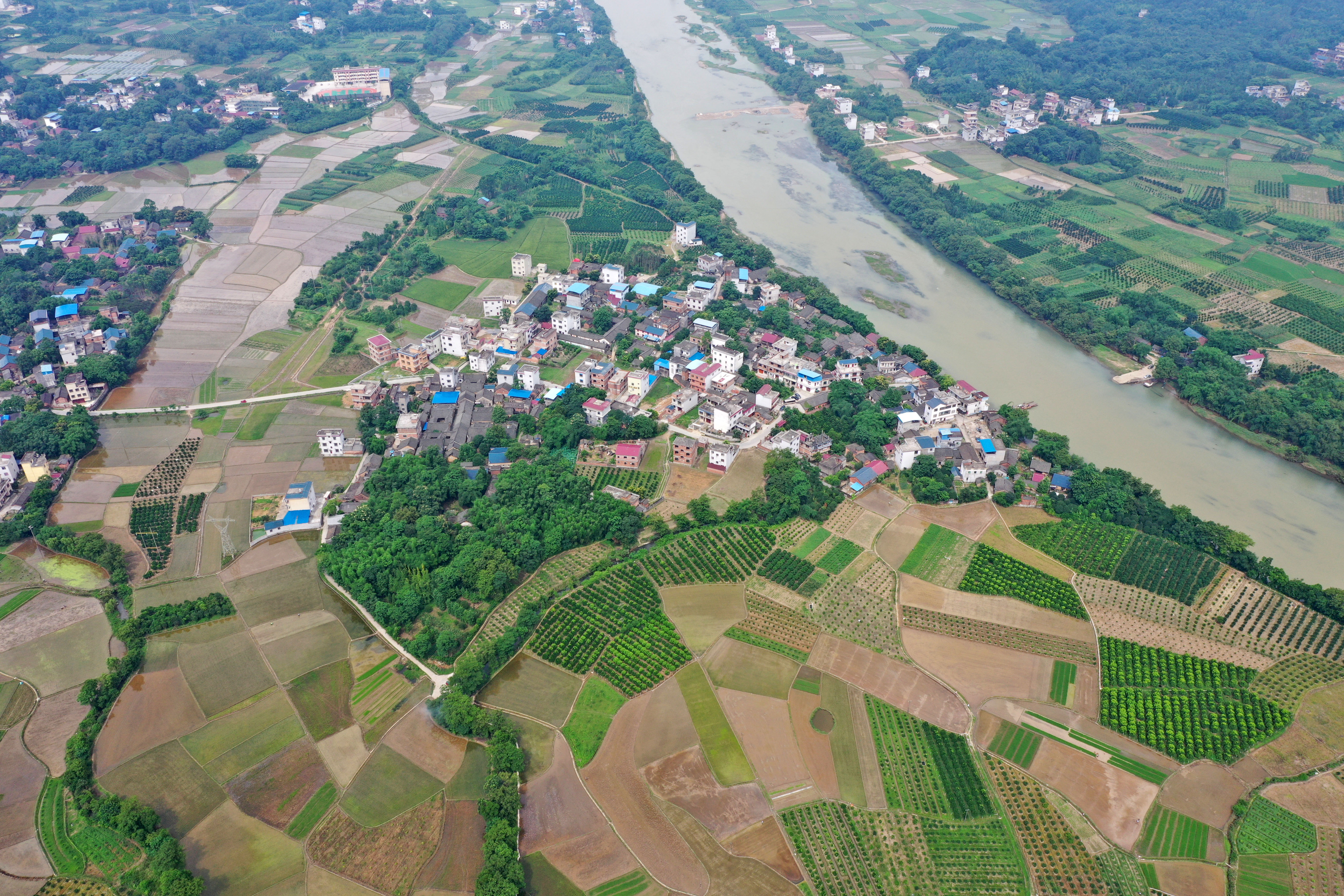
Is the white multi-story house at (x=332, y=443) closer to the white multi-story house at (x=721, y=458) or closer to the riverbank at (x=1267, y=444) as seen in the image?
the white multi-story house at (x=721, y=458)

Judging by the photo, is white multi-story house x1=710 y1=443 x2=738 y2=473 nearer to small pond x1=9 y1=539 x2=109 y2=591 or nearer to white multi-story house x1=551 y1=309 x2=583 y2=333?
white multi-story house x1=551 y1=309 x2=583 y2=333

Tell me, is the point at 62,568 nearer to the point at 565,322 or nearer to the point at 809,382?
the point at 565,322

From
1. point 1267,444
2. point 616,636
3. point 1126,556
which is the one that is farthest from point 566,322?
point 1267,444

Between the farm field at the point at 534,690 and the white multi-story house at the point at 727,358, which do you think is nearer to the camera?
the farm field at the point at 534,690

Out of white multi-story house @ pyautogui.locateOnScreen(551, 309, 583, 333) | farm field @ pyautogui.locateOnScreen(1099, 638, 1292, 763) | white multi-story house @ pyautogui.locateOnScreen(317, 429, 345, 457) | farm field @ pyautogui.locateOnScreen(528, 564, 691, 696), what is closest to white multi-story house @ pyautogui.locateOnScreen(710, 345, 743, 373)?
white multi-story house @ pyautogui.locateOnScreen(551, 309, 583, 333)

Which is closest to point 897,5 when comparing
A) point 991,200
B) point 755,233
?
point 991,200

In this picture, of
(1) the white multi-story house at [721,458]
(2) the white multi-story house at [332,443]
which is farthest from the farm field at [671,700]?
A: (1) the white multi-story house at [721,458]

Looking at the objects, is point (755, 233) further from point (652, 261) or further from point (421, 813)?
point (421, 813)
